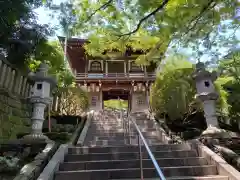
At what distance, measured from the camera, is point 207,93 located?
617 centimetres

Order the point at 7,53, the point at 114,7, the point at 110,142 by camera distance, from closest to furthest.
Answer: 1. the point at 114,7
2. the point at 110,142
3. the point at 7,53

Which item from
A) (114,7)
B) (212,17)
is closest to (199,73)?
(212,17)

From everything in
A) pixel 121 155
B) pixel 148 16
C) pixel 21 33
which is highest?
pixel 21 33

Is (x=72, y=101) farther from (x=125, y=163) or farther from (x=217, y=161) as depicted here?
(x=217, y=161)

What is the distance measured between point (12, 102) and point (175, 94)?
6.12m

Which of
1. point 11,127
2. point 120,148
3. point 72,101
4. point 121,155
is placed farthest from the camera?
point 72,101

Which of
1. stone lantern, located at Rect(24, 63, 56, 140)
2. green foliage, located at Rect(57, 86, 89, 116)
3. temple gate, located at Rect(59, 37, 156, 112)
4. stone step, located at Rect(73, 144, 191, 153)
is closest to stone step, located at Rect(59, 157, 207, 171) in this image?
stone step, located at Rect(73, 144, 191, 153)

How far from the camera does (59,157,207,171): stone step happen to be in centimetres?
437

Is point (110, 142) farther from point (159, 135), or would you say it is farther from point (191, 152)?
point (191, 152)

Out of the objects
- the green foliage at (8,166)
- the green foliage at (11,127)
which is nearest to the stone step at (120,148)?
the green foliage at (8,166)

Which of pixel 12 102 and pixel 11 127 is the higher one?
pixel 12 102

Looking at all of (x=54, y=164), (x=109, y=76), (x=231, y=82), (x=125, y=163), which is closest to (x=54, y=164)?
(x=54, y=164)

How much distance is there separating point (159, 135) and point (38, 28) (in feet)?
19.2

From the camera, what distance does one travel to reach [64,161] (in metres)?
4.76
